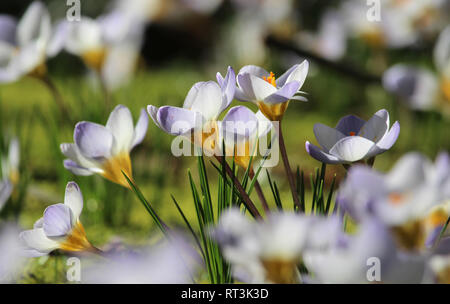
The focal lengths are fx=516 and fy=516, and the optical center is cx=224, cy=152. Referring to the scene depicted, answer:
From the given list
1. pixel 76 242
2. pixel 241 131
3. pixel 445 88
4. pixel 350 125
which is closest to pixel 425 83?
pixel 445 88

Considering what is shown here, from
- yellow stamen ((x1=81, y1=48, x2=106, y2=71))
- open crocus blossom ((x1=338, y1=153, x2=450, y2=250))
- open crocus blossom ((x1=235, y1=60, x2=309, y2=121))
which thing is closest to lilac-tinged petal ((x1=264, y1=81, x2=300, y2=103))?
A: open crocus blossom ((x1=235, y1=60, x2=309, y2=121))

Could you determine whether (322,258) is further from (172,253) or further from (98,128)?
(98,128)

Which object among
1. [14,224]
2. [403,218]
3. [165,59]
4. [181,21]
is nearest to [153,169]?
[14,224]

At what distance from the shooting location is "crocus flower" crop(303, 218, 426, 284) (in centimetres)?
31

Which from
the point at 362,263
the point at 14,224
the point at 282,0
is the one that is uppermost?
the point at 282,0

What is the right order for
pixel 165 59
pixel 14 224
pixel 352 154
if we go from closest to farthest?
pixel 352 154, pixel 14 224, pixel 165 59

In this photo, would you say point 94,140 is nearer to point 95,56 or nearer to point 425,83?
point 95,56

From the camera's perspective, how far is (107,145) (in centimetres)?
51

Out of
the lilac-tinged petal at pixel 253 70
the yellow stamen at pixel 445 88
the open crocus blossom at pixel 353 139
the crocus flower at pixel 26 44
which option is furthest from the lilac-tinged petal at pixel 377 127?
the yellow stamen at pixel 445 88

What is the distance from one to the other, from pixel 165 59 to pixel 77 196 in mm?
2812

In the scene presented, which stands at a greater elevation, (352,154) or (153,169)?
(153,169)

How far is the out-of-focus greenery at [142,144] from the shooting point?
100 cm

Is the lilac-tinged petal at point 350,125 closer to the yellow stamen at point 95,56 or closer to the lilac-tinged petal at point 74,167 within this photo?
the lilac-tinged petal at point 74,167

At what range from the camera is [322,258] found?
34 centimetres
